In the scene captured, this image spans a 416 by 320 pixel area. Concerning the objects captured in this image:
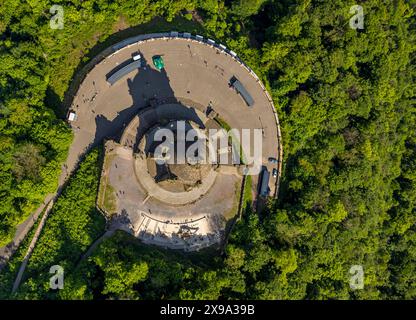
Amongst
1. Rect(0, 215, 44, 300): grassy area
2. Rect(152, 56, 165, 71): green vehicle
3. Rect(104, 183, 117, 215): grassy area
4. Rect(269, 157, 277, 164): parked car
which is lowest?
Rect(0, 215, 44, 300): grassy area

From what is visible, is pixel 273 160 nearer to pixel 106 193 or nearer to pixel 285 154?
pixel 285 154

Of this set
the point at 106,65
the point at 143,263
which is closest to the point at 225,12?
the point at 106,65

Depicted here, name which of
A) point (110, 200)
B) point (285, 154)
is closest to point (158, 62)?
point (110, 200)

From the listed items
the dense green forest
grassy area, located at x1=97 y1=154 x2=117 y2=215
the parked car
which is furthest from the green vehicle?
the parked car

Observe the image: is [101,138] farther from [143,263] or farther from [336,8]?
[336,8]

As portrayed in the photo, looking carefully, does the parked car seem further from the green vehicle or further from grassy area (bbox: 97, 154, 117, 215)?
grassy area (bbox: 97, 154, 117, 215)

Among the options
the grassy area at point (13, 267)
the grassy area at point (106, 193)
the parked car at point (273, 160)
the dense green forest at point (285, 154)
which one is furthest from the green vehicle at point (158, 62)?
the grassy area at point (13, 267)

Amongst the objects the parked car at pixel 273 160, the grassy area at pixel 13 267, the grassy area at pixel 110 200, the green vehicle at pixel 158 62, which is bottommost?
the grassy area at pixel 13 267

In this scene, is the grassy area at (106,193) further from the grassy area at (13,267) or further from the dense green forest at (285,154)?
the grassy area at (13,267)
